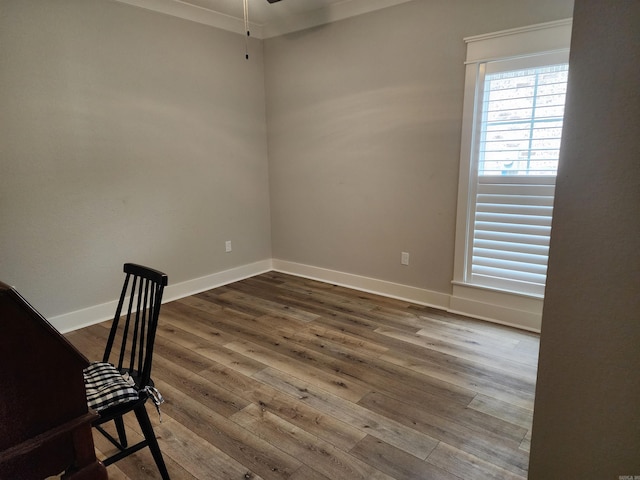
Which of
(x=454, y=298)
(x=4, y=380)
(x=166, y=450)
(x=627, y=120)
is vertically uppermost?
(x=627, y=120)

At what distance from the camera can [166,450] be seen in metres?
1.86

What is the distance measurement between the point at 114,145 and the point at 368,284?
106 inches

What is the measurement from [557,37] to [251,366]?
10.1ft

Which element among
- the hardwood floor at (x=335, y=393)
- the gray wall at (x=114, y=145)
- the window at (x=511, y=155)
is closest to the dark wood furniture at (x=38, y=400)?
the hardwood floor at (x=335, y=393)

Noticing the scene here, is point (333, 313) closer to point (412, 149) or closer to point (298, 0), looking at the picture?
point (412, 149)

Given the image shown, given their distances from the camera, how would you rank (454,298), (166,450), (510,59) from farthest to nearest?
(454,298)
(510,59)
(166,450)

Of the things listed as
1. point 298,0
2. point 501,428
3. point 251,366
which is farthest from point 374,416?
point 298,0

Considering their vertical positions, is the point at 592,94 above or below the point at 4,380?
above

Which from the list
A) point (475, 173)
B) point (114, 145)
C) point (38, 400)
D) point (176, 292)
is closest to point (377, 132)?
point (475, 173)

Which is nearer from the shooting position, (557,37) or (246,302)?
(557,37)

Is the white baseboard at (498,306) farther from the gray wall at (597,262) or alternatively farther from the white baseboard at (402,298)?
the gray wall at (597,262)

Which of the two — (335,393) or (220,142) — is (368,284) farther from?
(220,142)

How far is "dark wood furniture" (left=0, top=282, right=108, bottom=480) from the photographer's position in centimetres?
84

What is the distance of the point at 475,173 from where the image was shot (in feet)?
10.4
